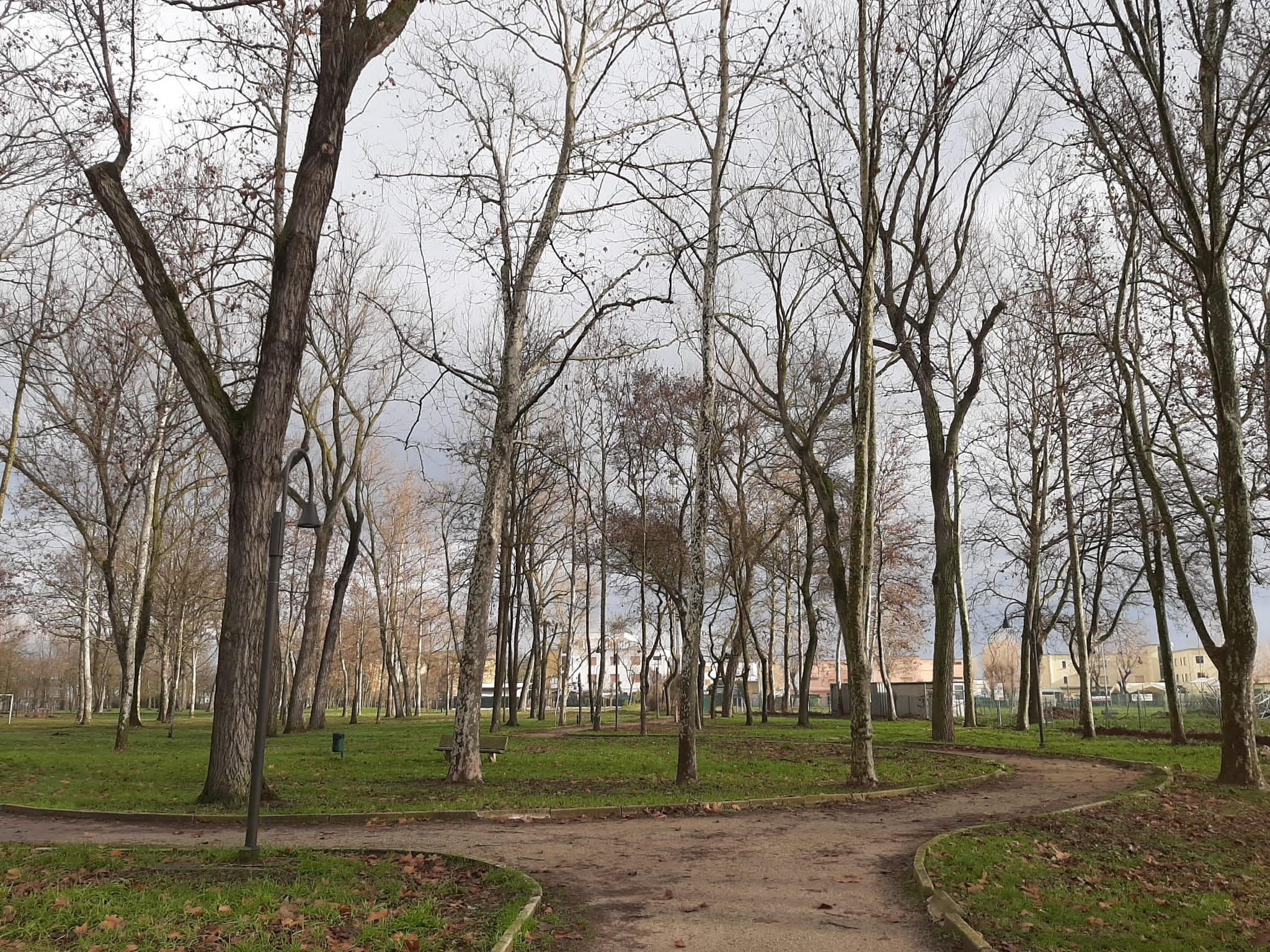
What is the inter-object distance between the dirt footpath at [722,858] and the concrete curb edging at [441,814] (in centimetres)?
23

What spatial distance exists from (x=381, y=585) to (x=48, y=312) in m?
27.8

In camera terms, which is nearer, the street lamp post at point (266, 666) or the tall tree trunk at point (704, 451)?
the street lamp post at point (266, 666)

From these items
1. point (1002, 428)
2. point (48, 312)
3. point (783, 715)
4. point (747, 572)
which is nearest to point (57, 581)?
point (48, 312)

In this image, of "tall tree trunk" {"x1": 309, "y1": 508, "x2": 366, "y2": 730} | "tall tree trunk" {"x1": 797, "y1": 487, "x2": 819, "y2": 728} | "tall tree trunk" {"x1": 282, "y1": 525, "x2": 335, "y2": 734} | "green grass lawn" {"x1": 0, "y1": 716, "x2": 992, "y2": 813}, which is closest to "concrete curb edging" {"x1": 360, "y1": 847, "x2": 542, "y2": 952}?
"green grass lawn" {"x1": 0, "y1": 716, "x2": 992, "y2": 813}

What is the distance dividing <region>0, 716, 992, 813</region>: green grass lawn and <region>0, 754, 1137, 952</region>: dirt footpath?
1.19 m

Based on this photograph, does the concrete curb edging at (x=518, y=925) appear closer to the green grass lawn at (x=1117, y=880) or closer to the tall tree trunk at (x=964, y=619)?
the green grass lawn at (x=1117, y=880)

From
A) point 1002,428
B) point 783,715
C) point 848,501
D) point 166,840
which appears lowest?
point 783,715

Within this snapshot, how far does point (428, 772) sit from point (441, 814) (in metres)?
5.25

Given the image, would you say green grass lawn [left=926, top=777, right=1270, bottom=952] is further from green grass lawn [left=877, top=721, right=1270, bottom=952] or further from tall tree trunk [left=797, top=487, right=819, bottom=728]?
tall tree trunk [left=797, top=487, right=819, bottom=728]

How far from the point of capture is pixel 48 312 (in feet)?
62.3

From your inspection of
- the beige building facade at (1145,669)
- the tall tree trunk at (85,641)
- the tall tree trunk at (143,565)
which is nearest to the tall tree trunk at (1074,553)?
the tall tree trunk at (143,565)

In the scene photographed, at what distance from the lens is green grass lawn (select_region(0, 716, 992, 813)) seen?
11.4m

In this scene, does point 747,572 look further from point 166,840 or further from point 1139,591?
point 166,840

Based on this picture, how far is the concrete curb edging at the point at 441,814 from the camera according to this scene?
9.88 meters
